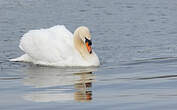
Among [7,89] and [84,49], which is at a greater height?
[84,49]

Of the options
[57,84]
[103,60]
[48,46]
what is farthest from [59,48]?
[57,84]

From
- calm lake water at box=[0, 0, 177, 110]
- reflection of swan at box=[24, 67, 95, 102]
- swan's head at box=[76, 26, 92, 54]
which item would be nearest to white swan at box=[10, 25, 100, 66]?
swan's head at box=[76, 26, 92, 54]

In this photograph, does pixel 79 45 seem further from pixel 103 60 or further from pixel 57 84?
pixel 57 84

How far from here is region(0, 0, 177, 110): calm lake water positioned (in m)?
11.1

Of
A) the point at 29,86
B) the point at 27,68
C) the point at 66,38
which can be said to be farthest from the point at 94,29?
the point at 29,86

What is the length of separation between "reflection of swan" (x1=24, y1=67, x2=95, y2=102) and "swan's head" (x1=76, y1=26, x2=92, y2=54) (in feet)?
2.43

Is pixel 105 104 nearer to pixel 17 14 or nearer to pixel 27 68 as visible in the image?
pixel 27 68

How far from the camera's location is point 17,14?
68.8 ft

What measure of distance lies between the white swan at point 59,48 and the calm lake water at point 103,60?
333mm

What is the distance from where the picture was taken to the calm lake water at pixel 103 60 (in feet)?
36.3

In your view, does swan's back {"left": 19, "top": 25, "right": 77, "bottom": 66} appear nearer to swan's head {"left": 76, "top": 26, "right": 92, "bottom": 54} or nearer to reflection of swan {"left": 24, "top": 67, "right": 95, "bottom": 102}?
swan's head {"left": 76, "top": 26, "right": 92, "bottom": 54}

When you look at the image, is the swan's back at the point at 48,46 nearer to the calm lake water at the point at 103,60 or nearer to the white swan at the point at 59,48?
the white swan at the point at 59,48

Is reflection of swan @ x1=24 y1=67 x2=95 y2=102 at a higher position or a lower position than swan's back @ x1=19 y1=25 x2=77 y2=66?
lower

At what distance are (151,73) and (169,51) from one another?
265 cm
